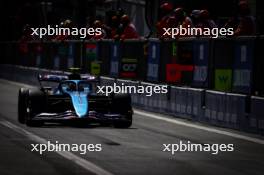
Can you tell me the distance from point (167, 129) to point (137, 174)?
7738mm

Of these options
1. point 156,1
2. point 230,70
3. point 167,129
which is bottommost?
point 167,129

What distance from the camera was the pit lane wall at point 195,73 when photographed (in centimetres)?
1828

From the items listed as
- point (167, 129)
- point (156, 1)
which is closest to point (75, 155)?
point (167, 129)

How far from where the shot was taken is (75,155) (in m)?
13.0

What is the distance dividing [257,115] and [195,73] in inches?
167

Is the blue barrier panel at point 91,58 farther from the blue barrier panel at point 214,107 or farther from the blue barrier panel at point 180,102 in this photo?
the blue barrier panel at point 214,107

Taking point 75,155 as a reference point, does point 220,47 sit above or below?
above

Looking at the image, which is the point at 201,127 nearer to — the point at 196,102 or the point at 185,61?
the point at 196,102

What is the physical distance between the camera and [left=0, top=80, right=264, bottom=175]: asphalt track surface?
37.7 ft

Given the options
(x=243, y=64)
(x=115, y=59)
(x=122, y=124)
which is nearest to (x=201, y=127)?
(x=243, y=64)

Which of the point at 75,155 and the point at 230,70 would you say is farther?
the point at 230,70

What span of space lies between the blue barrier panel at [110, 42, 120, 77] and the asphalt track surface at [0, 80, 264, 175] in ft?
27.0

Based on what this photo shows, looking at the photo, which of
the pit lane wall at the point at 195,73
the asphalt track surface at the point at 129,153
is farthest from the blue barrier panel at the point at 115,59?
the asphalt track surface at the point at 129,153

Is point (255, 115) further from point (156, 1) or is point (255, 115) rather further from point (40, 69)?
point (40, 69)
